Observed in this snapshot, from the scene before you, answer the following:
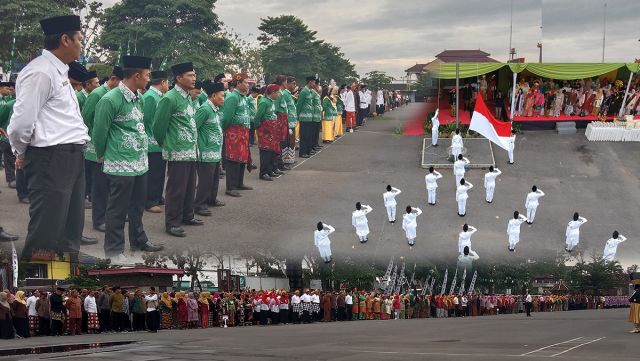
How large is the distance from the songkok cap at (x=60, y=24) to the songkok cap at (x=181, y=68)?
203 centimetres

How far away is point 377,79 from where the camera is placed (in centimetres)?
1293

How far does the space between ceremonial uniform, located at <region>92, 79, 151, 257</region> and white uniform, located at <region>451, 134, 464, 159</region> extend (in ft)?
25.7

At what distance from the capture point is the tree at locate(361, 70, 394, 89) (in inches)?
515

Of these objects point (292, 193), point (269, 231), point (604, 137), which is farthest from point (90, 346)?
point (604, 137)

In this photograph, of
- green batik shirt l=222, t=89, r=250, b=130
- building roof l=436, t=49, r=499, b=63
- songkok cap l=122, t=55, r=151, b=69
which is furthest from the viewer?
building roof l=436, t=49, r=499, b=63

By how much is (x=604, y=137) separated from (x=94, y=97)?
503 inches

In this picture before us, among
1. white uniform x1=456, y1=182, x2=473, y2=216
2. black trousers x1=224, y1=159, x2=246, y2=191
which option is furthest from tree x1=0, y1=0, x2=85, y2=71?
white uniform x1=456, y1=182, x2=473, y2=216

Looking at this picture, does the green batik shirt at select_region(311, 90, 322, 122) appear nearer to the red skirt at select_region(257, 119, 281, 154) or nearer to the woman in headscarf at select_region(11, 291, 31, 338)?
the red skirt at select_region(257, 119, 281, 154)

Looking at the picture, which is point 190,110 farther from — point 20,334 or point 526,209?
point 526,209

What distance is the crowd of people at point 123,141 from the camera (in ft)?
23.1

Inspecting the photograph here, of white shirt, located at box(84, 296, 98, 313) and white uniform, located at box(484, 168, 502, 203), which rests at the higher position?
white uniform, located at box(484, 168, 502, 203)

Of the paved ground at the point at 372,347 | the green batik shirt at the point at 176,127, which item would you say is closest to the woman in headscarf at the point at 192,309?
the paved ground at the point at 372,347

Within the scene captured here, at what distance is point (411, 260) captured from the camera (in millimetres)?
14141

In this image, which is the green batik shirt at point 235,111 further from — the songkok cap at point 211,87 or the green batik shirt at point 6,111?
the green batik shirt at point 6,111
